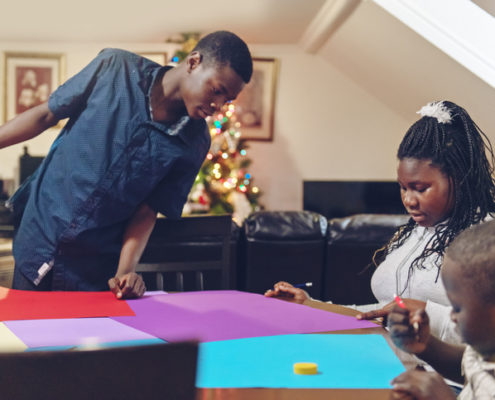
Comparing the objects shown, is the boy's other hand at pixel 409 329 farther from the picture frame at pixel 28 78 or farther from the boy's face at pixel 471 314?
the picture frame at pixel 28 78

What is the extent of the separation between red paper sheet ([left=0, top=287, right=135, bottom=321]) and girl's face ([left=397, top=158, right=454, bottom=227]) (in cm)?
71

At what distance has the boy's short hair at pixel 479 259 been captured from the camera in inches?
30.1

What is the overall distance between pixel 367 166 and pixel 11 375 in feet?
20.3

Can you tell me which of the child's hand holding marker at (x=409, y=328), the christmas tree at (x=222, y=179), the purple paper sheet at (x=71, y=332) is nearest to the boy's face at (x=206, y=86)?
the purple paper sheet at (x=71, y=332)

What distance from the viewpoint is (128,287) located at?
1422 millimetres

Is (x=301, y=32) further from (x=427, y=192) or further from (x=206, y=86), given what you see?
(x=427, y=192)

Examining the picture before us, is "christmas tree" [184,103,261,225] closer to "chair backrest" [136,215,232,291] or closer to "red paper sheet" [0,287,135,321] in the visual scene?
"chair backrest" [136,215,232,291]

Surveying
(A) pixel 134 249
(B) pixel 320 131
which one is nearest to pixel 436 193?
(A) pixel 134 249

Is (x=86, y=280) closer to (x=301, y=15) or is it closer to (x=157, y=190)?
(x=157, y=190)

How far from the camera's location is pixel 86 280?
5.23ft

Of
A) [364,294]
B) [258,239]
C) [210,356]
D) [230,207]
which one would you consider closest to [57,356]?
[210,356]

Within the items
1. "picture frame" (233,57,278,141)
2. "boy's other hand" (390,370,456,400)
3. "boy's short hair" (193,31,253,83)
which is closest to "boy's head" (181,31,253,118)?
"boy's short hair" (193,31,253,83)

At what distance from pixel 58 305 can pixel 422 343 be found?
0.82m

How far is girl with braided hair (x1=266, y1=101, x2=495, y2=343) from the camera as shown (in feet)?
4.45
